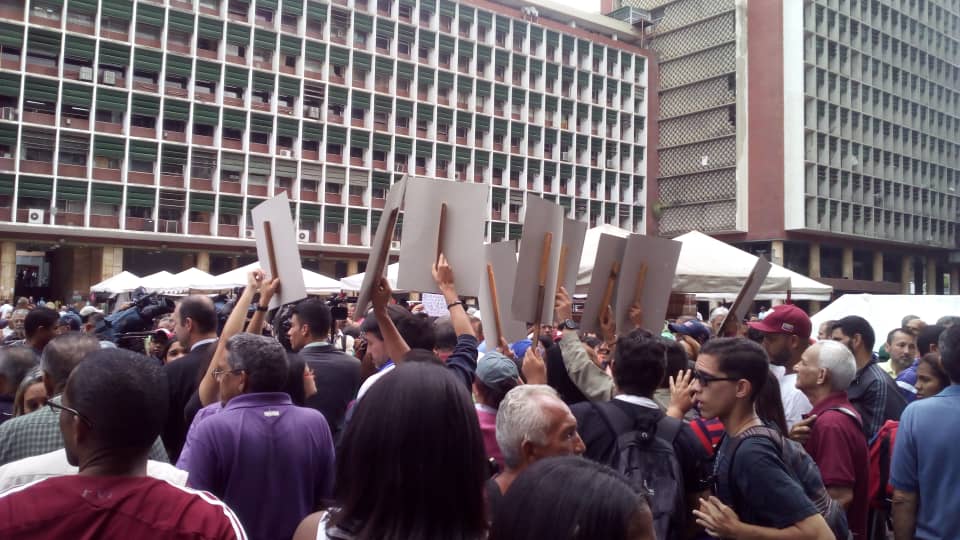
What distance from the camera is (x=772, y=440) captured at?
8.95ft

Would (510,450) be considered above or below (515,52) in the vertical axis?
below

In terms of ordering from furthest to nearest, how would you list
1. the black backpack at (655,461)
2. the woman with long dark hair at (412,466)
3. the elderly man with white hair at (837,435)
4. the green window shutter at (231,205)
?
the green window shutter at (231,205)
the elderly man with white hair at (837,435)
the black backpack at (655,461)
the woman with long dark hair at (412,466)

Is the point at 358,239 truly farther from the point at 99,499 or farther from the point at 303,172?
the point at 99,499

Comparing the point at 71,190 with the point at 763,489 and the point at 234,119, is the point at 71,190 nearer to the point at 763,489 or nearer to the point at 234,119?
the point at 234,119

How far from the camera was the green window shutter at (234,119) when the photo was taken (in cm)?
4072

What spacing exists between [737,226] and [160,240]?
3453 cm

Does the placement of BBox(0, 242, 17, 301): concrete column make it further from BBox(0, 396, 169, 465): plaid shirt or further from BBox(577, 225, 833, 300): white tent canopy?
BBox(0, 396, 169, 465): plaid shirt

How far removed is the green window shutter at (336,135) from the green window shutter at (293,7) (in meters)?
6.49

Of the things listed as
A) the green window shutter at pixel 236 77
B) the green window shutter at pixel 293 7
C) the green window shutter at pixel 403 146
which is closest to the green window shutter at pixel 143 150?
the green window shutter at pixel 236 77

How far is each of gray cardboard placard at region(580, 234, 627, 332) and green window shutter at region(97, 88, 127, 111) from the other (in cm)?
→ 3832

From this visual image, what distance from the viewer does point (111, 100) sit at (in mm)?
37375

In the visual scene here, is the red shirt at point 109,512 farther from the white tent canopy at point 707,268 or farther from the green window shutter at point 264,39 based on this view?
the green window shutter at point 264,39

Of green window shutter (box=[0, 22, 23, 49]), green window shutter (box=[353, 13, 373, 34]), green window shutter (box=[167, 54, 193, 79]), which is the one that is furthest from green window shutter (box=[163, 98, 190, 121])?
green window shutter (box=[353, 13, 373, 34])

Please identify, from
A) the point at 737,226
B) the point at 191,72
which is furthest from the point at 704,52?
the point at 191,72
